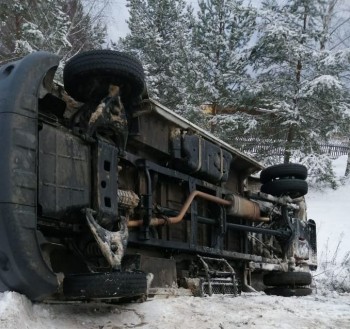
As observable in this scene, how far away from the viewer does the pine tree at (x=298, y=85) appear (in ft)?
68.5

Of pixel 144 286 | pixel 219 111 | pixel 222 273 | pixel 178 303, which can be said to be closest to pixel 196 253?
pixel 222 273

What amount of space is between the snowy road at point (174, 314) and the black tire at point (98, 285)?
0.16 meters

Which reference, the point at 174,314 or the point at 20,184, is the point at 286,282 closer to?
the point at 174,314

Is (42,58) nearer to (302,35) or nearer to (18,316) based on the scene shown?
(18,316)

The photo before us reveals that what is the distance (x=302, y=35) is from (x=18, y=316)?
66.4 ft

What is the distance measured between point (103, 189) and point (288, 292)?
Result: 157 inches

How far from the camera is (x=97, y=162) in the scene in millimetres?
3533

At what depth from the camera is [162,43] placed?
77.2 feet

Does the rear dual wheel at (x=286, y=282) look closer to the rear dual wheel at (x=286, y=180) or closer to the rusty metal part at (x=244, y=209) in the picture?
the rusty metal part at (x=244, y=209)

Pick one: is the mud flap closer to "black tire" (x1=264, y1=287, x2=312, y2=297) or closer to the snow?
"black tire" (x1=264, y1=287, x2=312, y2=297)

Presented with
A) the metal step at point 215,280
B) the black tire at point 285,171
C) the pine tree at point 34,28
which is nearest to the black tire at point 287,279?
the black tire at point 285,171

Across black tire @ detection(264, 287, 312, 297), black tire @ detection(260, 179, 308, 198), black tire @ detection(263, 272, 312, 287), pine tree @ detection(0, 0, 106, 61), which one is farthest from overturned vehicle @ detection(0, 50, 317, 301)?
pine tree @ detection(0, 0, 106, 61)

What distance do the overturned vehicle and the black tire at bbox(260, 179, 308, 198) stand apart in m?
1.14

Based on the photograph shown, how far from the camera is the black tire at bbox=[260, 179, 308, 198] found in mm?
7176
